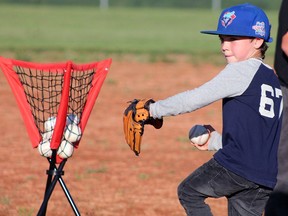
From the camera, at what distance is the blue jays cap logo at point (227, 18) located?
5.31 metres

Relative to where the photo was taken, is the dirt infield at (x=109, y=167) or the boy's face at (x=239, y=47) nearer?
the boy's face at (x=239, y=47)

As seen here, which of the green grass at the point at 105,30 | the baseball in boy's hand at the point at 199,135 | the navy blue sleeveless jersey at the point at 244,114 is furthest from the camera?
the green grass at the point at 105,30

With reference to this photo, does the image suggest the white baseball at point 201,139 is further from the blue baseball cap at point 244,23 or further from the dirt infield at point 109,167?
the dirt infield at point 109,167

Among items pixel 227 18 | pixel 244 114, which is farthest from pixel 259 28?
pixel 244 114

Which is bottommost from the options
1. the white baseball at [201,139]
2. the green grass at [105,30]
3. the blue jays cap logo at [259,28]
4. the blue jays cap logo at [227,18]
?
the green grass at [105,30]

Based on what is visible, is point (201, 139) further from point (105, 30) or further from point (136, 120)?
point (105, 30)

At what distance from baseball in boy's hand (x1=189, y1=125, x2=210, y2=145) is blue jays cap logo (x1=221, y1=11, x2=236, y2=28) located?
66cm

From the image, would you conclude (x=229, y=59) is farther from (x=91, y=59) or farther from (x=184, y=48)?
(x=184, y=48)

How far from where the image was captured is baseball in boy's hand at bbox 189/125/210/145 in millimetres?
5523

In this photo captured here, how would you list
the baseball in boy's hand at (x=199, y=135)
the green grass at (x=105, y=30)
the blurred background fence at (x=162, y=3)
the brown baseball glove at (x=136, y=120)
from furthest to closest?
the blurred background fence at (x=162, y=3)
the green grass at (x=105, y=30)
the baseball in boy's hand at (x=199, y=135)
the brown baseball glove at (x=136, y=120)

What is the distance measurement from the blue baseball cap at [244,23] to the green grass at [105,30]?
14.8m

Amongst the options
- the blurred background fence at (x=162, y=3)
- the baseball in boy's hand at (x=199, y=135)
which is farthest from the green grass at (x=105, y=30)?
the baseball in boy's hand at (x=199, y=135)

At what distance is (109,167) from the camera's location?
9891mm

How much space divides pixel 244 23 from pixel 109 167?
191 inches
